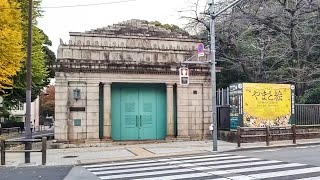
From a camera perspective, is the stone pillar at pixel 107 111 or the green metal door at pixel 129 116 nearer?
the stone pillar at pixel 107 111

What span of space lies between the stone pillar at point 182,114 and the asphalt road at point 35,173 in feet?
31.3

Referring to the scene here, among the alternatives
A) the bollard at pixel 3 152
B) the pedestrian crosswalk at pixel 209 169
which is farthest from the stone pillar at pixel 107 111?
the bollard at pixel 3 152

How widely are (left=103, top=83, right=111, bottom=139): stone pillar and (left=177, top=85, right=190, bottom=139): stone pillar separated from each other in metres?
4.03

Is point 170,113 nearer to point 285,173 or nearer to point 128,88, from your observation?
point 128,88

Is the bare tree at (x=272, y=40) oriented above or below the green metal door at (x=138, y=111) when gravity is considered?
above

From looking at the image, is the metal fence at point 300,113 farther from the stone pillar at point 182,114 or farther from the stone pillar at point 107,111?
the stone pillar at point 107,111

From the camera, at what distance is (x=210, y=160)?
15266 millimetres

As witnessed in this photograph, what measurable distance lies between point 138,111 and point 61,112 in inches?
175

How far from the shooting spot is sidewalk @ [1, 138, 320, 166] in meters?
16.8

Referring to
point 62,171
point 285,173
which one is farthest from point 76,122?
point 285,173

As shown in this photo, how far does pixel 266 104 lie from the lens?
2330 centimetres

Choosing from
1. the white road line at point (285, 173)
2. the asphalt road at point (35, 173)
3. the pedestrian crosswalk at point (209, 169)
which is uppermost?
the white road line at point (285, 173)

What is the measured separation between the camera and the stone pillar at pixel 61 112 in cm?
2141

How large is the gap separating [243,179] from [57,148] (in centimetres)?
1307
